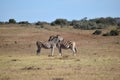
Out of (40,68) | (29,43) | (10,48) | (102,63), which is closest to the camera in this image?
(40,68)

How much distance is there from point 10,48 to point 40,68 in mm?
15795

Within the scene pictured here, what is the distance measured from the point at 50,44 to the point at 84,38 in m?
13.3

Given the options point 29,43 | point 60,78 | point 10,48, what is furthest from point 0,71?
point 29,43

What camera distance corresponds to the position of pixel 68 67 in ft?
63.3

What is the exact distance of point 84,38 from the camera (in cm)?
4112

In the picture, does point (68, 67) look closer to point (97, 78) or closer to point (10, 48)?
point (97, 78)

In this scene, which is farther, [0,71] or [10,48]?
[10,48]

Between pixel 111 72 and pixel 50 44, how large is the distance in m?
11.4

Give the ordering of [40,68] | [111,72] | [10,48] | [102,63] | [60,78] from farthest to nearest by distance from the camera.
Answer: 1. [10,48]
2. [102,63]
3. [40,68]
4. [111,72]
5. [60,78]

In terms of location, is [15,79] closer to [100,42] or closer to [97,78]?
[97,78]

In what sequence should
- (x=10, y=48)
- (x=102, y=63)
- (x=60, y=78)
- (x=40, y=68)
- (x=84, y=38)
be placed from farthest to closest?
(x=84, y=38), (x=10, y=48), (x=102, y=63), (x=40, y=68), (x=60, y=78)

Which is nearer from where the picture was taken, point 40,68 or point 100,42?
point 40,68

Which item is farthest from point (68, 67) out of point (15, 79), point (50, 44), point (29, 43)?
point (29, 43)

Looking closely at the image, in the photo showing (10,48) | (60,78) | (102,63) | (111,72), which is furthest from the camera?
(10,48)
